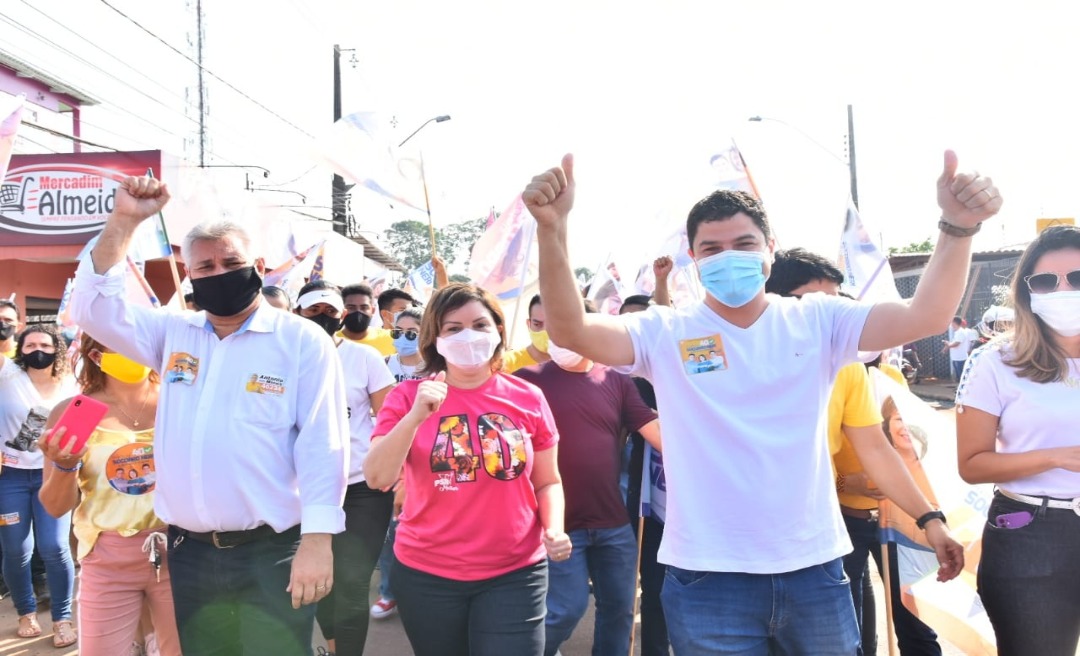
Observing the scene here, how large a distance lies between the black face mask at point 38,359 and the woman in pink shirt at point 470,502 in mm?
3731

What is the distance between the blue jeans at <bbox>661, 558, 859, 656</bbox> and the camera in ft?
7.16

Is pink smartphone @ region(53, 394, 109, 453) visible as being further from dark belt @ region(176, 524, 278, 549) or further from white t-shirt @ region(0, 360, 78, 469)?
white t-shirt @ region(0, 360, 78, 469)

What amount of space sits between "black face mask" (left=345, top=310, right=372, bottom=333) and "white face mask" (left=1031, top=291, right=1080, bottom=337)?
12.9 feet

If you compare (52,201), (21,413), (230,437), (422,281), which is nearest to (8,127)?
(230,437)

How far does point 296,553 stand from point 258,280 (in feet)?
3.20

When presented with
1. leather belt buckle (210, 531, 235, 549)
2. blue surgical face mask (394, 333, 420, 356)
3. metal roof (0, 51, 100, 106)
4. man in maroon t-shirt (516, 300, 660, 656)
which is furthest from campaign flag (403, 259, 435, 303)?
metal roof (0, 51, 100, 106)

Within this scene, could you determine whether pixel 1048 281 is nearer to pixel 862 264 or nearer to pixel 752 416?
pixel 752 416

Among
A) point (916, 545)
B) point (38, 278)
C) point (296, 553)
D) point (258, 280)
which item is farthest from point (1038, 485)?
point (38, 278)

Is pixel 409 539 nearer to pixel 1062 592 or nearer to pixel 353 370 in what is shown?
pixel 353 370

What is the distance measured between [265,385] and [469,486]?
80 centimetres

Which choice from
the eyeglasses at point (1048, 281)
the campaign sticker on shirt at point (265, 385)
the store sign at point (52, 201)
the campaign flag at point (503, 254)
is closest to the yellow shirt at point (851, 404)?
the eyeglasses at point (1048, 281)

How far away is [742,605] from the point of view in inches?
85.7

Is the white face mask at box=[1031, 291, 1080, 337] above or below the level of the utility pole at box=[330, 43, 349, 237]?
below

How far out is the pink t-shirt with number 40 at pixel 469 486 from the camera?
283 centimetres
